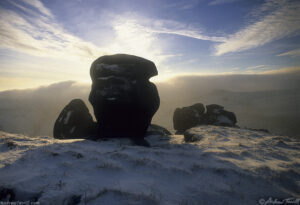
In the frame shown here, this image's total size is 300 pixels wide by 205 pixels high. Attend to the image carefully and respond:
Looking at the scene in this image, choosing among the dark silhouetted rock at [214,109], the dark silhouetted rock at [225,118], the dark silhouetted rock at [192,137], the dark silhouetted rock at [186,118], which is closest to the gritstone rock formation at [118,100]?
the dark silhouetted rock at [192,137]

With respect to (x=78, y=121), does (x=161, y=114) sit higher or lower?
lower

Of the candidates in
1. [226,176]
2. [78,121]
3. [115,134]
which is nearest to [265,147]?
[226,176]

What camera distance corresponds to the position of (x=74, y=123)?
9820 millimetres

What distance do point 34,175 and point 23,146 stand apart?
262 centimetres

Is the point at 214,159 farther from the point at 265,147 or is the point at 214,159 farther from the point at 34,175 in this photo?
the point at 34,175

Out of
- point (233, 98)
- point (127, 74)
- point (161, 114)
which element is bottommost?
point (161, 114)

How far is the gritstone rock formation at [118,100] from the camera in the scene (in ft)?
28.7

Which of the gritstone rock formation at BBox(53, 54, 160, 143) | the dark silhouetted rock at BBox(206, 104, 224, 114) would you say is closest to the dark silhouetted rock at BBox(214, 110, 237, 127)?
the dark silhouetted rock at BBox(206, 104, 224, 114)

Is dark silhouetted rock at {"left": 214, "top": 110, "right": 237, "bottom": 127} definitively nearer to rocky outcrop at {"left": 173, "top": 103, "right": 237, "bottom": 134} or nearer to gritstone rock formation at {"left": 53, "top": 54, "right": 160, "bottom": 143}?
rocky outcrop at {"left": 173, "top": 103, "right": 237, "bottom": 134}

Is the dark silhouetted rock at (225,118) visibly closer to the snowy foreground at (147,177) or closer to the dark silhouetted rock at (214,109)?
the dark silhouetted rock at (214,109)

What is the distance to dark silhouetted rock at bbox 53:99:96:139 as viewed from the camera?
9.53 m

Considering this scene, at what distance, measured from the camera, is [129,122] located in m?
9.27

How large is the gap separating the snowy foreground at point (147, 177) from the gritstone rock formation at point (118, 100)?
388 cm

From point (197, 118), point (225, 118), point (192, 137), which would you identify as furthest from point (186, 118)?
point (192, 137)
